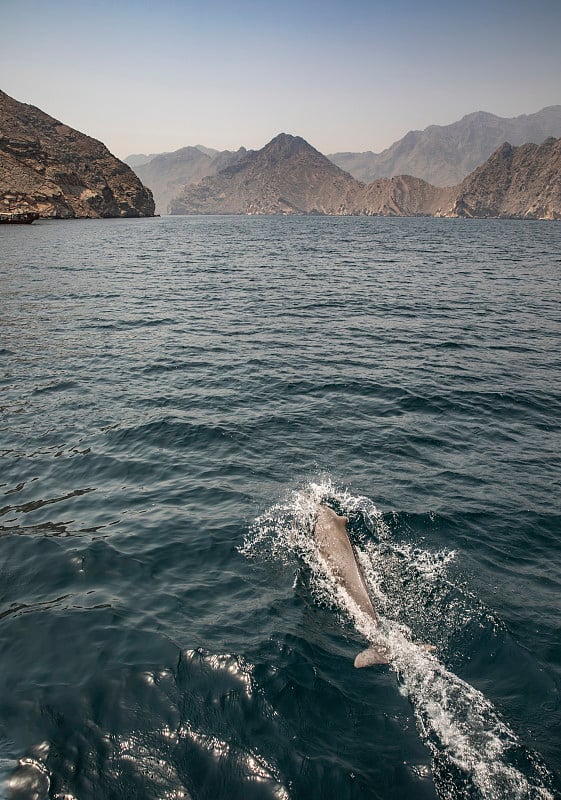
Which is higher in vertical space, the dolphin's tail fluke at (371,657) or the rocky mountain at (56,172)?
the rocky mountain at (56,172)

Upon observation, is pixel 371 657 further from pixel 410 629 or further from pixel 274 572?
pixel 274 572

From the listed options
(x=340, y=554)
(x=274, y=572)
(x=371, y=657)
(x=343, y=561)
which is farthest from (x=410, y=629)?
(x=274, y=572)

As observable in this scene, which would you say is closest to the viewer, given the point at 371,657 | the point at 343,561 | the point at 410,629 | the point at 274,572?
the point at 371,657

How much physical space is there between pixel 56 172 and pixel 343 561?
A: 6689 inches

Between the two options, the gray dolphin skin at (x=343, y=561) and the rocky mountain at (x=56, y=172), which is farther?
the rocky mountain at (x=56, y=172)

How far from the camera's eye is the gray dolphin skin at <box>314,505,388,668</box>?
663 centimetres

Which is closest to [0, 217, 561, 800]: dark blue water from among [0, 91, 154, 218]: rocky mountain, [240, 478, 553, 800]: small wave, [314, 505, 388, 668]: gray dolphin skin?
[240, 478, 553, 800]: small wave

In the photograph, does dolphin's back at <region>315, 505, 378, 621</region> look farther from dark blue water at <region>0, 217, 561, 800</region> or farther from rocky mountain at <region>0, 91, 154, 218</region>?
rocky mountain at <region>0, 91, 154, 218</region>

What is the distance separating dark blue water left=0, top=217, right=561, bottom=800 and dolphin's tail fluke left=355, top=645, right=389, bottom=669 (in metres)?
0.12

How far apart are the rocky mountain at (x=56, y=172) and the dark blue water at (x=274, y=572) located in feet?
447

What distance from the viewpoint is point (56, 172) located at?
142625 mm

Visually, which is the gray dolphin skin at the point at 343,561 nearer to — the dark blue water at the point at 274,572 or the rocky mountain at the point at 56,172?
the dark blue water at the point at 274,572

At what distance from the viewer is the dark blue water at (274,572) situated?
17.5ft

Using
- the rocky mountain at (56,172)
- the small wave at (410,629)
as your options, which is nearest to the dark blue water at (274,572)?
the small wave at (410,629)
